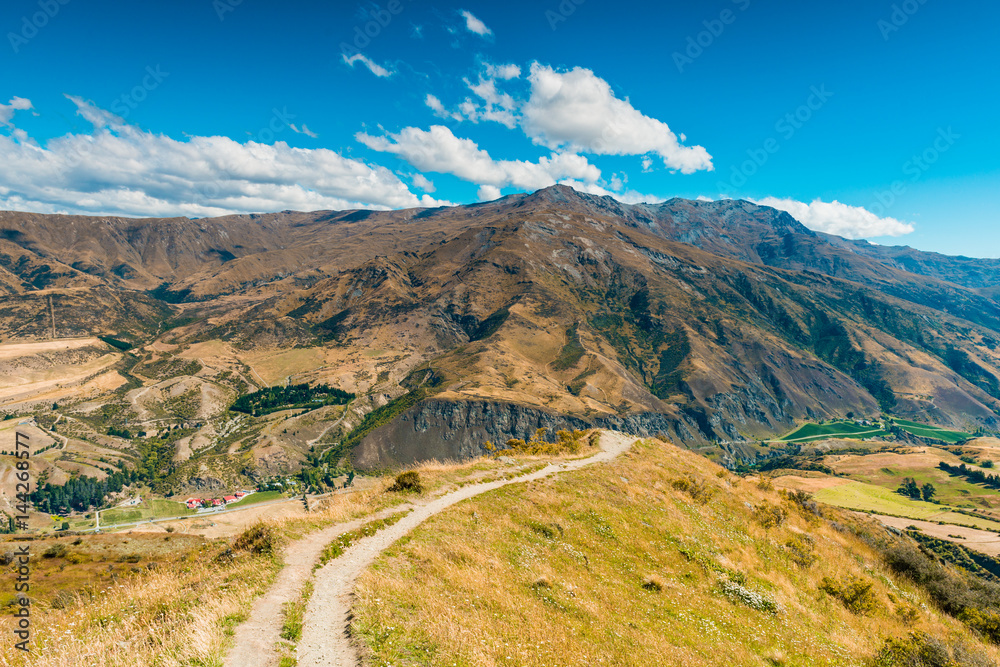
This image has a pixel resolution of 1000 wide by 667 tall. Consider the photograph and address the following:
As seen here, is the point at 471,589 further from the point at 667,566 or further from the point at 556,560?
the point at 667,566

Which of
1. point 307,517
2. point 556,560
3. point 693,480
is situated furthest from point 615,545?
point 693,480

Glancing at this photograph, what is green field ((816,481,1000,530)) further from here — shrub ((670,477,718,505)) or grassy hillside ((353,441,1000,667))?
grassy hillside ((353,441,1000,667))

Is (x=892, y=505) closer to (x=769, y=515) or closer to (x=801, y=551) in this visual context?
(x=769, y=515)

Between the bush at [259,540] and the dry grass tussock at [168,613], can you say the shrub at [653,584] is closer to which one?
the dry grass tussock at [168,613]

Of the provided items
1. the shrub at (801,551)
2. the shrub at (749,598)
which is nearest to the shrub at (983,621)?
the shrub at (801,551)

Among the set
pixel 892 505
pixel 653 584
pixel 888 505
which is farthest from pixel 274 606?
pixel 892 505

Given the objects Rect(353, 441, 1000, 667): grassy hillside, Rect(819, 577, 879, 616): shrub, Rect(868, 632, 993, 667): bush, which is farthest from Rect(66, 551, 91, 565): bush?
Rect(819, 577, 879, 616): shrub

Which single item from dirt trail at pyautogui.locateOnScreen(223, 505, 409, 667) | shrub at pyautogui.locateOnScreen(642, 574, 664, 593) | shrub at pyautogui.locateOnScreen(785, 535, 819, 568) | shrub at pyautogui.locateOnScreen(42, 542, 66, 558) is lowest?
shrub at pyautogui.locateOnScreen(42, 542, 66, 558)
